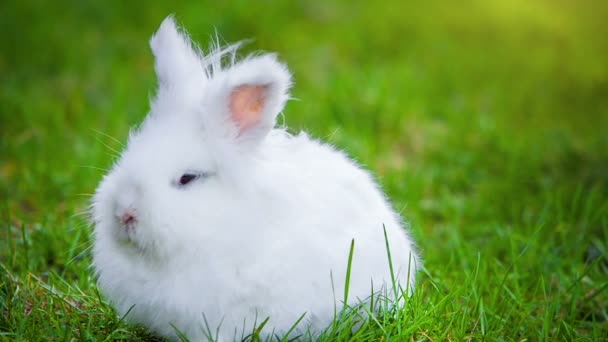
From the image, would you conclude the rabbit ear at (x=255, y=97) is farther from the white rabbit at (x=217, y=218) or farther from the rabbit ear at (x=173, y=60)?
the rabbit ear at (x=173, y=60)

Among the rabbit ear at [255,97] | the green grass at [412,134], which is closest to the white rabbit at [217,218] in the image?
the rabbit ear at [255,97]

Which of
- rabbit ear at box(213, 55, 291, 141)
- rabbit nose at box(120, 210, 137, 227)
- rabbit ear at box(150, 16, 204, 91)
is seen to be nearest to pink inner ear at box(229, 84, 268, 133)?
rabbit ear at box(213, 55, 291, 141)

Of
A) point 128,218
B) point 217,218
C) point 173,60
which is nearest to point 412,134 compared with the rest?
point 173,60

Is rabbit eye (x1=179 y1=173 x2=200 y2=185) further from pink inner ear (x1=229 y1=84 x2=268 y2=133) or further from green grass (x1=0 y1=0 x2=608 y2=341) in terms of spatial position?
green grass (x1=0 y1=0 x2=608 y2=341)

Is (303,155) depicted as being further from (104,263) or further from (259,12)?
(259,12)

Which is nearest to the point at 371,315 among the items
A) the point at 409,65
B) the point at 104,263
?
the point at 104,263

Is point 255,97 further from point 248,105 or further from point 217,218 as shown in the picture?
point 217,218
